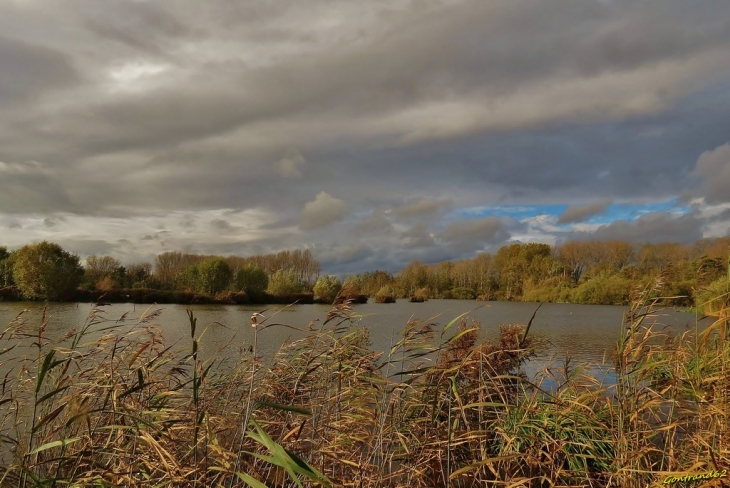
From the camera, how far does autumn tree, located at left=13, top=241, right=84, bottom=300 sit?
43.4m

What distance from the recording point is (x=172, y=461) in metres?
3.54

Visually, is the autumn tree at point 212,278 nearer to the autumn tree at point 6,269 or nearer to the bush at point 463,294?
the autumn tree at point 6,269

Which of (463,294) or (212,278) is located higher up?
(212,278)

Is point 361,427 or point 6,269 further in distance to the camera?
point 6,269

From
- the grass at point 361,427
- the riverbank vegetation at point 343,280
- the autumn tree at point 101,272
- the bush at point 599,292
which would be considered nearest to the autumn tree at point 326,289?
the riverbank vegetation at point 343,280

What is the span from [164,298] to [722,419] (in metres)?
50.3

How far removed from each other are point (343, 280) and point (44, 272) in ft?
92.2

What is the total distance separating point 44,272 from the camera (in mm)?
43969

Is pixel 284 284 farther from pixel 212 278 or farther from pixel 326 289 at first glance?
pixel 212 278

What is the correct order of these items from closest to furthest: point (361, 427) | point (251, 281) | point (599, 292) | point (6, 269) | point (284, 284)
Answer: point (361, 427) < point (6, 269) < point (251, 281) < point (284, 284) < point (599, 292)

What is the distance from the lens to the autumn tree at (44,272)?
43.4 meters

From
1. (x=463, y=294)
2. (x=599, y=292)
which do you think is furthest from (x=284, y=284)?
(x=599, y=292)

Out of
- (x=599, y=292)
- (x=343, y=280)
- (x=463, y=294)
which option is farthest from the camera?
(x=463, y=294)

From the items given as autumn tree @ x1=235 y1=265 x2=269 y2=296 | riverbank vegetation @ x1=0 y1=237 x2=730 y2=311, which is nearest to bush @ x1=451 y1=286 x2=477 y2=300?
riverbank vegetation @ x1=0 y1=237 x2=730 y2=311
